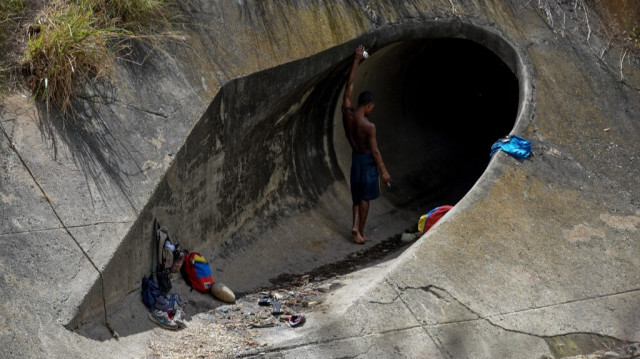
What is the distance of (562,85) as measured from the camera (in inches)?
333

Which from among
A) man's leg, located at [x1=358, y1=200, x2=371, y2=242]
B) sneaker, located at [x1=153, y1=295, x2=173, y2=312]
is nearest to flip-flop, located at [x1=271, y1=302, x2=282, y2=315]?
sneaker, located at [x1=153, y1=295, x2=173, y2=312]

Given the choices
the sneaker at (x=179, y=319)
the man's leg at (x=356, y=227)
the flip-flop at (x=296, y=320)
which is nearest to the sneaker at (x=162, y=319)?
the sneaker at (x=179, y=319)

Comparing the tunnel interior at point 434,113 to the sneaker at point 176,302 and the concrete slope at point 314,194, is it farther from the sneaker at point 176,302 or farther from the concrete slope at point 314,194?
the sneaker at point 176,302

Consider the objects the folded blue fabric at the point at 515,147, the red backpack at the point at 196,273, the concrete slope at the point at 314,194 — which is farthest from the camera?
the folded blue fabric at the point at 515,147

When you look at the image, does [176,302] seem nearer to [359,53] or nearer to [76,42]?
[76,42]

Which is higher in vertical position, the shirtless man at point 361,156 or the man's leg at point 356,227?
the shirtless man at point 361,156

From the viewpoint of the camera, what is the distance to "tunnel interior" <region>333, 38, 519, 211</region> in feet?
35.6

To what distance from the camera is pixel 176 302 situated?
639 cm

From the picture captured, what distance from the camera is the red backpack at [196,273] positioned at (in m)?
6.75

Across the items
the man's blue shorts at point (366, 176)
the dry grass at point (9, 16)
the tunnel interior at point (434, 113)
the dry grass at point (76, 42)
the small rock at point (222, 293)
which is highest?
the dry grass at point (9, 16)

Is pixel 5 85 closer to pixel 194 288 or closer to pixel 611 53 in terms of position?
pixel 194 288

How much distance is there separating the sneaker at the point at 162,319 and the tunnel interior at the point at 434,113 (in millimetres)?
4575

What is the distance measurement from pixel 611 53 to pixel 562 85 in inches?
36.2

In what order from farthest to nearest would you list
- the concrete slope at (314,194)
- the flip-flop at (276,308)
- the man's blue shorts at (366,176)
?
the man's blue shorts at (366,176) → the flip-flop at (276,308) → the concrete slope at (314,194)
